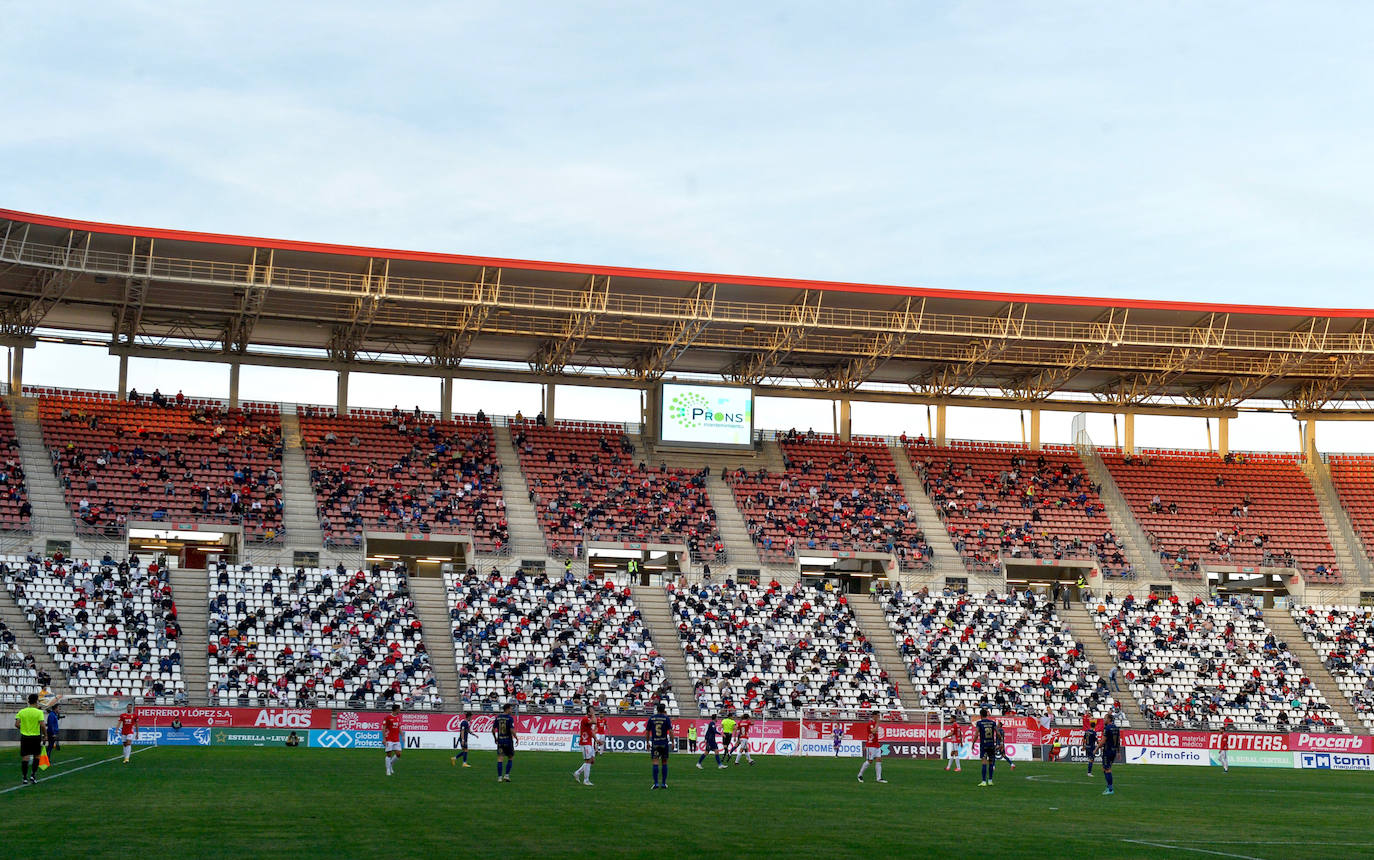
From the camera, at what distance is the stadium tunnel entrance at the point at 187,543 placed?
52.2 meters

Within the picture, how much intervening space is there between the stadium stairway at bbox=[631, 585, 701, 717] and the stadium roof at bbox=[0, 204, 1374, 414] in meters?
11.3

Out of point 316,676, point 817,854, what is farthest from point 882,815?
point 316,676

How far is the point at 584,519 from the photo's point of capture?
5847 cm

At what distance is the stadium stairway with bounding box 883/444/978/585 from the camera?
59.6 meters

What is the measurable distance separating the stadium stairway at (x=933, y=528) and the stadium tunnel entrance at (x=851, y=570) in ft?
7.15

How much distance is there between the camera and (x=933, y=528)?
6194 cm

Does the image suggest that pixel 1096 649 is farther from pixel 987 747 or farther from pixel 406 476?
pixel 406 476

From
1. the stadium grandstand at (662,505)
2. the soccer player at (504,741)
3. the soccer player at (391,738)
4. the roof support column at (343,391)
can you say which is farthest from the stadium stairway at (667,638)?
the soccer player at (504,741)

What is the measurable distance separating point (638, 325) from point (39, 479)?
24.1 m

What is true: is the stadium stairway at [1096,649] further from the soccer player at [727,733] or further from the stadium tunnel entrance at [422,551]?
the stadium tunnel entrance at [422,551]

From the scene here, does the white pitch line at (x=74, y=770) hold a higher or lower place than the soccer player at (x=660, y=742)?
lower

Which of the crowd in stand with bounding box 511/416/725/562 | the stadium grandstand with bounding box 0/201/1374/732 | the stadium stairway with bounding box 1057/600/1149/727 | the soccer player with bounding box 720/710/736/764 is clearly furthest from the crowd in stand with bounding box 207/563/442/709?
the stadium stairway with bounding box 1057/600/1149/727

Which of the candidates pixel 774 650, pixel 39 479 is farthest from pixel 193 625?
pixel 774 650

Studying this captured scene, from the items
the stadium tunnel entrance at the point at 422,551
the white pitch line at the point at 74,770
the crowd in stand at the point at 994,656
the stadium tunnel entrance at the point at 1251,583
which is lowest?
the white pitch line at the point at 74,770
